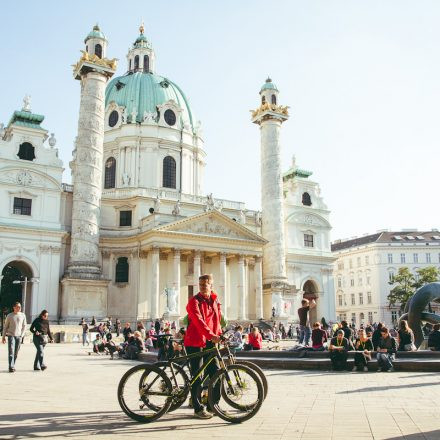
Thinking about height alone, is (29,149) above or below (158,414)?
above

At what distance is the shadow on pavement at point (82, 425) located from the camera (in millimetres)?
6463

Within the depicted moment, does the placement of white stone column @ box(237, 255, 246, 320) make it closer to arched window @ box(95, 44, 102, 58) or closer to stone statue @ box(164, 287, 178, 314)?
stone statue @ box(164, 287, 178, 314)

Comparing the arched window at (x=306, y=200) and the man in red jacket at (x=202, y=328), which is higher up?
the arched window at (x=306, y=200)

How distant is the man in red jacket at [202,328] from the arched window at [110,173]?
156ft

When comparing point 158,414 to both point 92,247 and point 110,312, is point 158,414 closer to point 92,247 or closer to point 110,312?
point 92,247

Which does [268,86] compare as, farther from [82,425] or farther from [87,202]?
[82,425]

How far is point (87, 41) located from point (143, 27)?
22.3m

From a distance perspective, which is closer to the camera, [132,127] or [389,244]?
[132,127]

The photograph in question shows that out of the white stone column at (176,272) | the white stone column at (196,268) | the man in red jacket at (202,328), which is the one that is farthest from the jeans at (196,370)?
the white stone column at (196,268)

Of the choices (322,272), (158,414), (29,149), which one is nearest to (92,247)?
(29,149)

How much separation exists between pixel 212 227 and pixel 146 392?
40033 mm

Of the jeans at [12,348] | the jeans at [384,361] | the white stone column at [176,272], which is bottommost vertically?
the jeans at [384,361]

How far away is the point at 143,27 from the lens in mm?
66250

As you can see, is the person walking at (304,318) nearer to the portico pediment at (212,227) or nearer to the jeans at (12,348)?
the jeans at (12,348)
